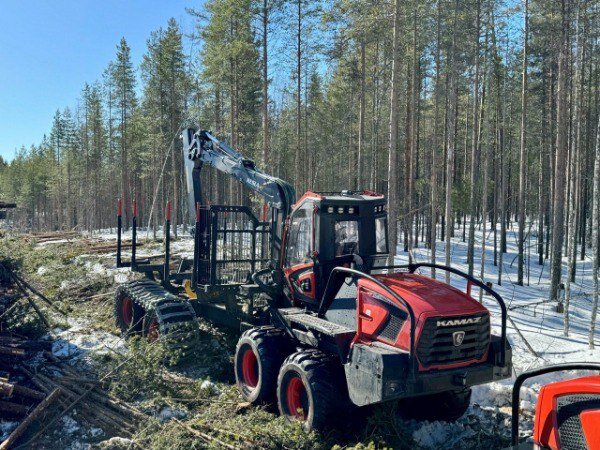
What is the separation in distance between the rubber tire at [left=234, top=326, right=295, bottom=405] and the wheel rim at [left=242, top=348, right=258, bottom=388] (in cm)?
4

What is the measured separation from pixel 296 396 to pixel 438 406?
190 cm

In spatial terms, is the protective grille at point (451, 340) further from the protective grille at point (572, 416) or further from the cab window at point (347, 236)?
the protective grille at point (572, 416)

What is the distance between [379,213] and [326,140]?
2849cm

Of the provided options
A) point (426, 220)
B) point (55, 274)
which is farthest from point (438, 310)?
point (426, 220)

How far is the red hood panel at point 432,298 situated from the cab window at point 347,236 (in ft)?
2.95

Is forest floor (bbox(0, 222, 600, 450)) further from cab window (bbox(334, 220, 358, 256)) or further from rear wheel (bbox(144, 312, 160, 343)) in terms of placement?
cab window (bbox(334, 220, 358, 256))

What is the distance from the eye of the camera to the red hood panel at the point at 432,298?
5719mm

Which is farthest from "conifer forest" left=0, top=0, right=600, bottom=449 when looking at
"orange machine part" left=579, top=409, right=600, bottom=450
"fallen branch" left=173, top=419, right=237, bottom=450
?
"orange machine part" left=579, top=409, right=600, bottom=450

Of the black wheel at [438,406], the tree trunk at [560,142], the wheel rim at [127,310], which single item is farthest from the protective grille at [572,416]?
the tree trunk at [560,142]

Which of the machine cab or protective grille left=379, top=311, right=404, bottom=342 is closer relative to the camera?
protective grille left=379, top=311, right=404, bottom=342

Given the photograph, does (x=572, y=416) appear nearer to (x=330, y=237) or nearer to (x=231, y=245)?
(x=330, y=237)

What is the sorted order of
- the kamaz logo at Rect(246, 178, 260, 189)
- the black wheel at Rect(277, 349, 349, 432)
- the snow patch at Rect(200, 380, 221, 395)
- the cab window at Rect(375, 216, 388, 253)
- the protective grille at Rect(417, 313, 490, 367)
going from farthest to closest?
the kamaz logo at Rect(246, 178, 260, 189) → the snow patch at Rect(200, 380, 221, 395) → the cab window at Rect(375, 216, 388, 253) → the black wheel at Rect(277, 349, 349, 432) → the protective grille at Rect(417, 313, 490, 367)

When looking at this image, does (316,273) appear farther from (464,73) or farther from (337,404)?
(464,73)

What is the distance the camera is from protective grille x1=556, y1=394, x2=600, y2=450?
313 centimetres
